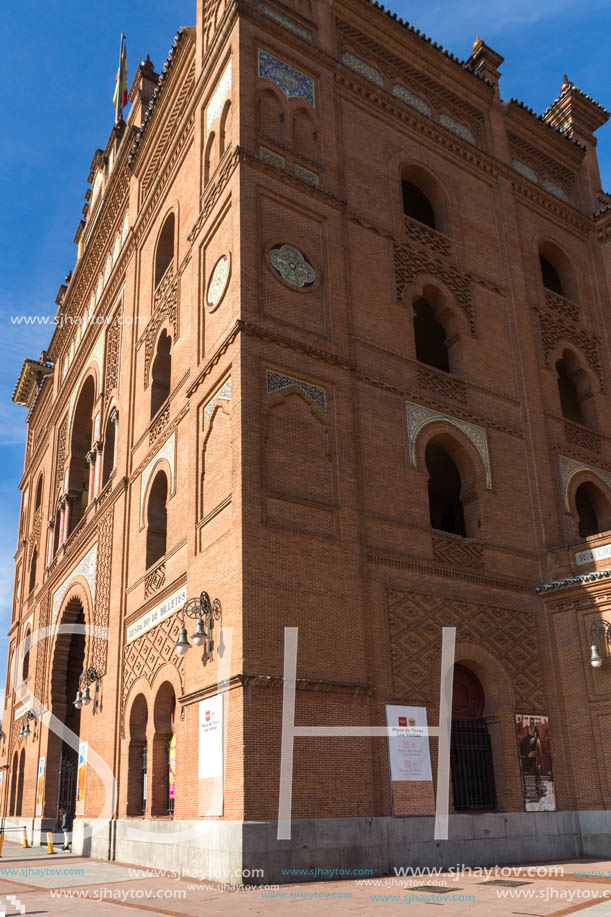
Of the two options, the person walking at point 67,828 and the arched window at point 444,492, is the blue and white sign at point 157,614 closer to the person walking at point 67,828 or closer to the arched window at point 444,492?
the person walking at point 67,828

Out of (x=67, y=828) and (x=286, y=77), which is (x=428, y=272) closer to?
(x=286, y=77)

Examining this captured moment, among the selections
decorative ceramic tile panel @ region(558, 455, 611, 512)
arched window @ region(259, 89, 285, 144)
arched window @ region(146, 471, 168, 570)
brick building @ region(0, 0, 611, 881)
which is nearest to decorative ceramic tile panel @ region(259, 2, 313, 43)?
brick building @ region(0, 0, 611, 881)

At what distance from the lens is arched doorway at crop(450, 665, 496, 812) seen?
41.5 feet

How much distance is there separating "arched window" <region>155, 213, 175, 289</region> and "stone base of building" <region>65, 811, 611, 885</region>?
11224 mm

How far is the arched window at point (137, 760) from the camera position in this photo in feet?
47.6

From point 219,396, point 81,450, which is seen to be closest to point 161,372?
point 219,396

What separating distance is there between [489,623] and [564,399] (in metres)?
7.56

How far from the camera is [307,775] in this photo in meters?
10.6

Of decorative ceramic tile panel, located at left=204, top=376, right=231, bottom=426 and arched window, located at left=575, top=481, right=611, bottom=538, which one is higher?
decorative ceramic tile panel, located at left=204, top=376, right=231, bottom=426

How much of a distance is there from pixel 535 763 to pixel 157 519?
26.1 ft

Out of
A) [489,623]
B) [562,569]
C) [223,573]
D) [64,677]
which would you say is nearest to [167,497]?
[223,573]

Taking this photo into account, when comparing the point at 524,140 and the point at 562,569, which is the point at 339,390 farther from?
the point at 524,140

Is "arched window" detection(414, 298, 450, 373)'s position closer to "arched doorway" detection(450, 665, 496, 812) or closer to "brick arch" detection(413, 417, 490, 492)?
"brick arch" detection(413, 417, 490, 492)

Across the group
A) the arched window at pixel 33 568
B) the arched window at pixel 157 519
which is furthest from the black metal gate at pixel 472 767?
the arched window at pixel 33 568
